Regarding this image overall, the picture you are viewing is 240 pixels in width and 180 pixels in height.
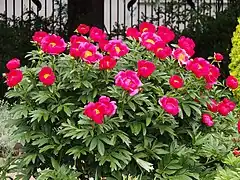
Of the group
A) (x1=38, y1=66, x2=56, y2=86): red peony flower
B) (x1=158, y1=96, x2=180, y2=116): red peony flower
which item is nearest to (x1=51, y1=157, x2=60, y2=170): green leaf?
(x1=38, y1=66, x2=56, y2=86): red peony flower

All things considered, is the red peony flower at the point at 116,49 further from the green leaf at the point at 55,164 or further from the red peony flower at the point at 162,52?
the green leaf at the point at 55,164

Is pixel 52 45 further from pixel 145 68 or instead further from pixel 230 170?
pixel 230 170

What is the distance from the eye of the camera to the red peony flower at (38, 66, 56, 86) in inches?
137

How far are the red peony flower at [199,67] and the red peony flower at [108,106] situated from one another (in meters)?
0.55

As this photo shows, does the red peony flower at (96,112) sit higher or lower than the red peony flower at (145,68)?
lower

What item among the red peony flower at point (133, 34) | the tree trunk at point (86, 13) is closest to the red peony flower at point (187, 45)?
the red peony flower at point (133, 34)

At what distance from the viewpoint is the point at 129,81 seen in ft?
11.0

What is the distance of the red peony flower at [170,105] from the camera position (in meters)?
3.35

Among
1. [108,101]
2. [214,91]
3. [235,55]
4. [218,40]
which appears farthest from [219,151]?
[218,40]

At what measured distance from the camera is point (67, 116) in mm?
3533

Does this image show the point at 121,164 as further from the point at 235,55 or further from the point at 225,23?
the point at 225,23

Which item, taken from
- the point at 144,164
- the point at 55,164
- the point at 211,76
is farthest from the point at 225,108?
the point at 55,164

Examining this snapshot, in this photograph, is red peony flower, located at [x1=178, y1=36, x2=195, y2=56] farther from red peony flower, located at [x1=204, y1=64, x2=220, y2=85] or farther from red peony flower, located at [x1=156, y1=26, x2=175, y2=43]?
red peony flower, located at [x1=204, y1=64, x2=220, y2=85]

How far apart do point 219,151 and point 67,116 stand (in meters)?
0.96
